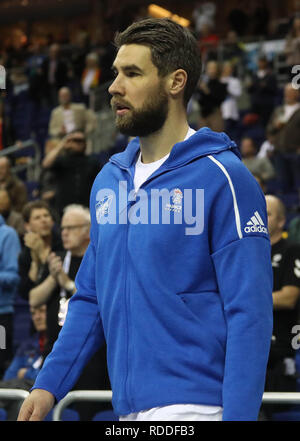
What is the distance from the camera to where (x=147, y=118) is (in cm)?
238

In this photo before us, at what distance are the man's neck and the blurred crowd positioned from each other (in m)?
2.38

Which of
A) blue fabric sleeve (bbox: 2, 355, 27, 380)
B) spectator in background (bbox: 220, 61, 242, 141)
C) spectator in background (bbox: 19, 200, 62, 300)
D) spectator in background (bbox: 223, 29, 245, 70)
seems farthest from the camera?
spectator in background (bbox: 223, 29, 245, 70)

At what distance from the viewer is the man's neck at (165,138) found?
2.43 m

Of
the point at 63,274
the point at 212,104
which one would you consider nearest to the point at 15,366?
the point at 63,274

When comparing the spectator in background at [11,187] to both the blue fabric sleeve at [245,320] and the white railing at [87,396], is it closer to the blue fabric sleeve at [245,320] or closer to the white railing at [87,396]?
the white railing at [87,396]

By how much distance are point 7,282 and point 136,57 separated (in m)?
4.14

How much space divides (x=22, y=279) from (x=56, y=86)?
31.8ft

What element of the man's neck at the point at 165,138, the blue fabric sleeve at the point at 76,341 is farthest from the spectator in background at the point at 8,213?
the man's neck at the point at 165,138

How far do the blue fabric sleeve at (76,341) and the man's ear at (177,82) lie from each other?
0.53 meters

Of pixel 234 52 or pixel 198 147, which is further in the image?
pixel 234 52

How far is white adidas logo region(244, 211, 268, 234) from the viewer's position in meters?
2.18

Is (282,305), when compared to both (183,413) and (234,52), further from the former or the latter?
(234,52)

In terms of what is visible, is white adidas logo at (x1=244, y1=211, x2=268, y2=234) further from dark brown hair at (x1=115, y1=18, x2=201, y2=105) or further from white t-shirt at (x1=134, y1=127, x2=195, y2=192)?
dark brown hair at (x1=115, y1=18, x2=201, y2=105)

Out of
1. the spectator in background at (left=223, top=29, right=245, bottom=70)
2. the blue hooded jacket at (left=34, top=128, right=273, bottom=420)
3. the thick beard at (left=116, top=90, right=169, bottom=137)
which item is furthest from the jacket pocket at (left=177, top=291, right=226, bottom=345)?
the spectator in background at (left=223, top=29, right=245, bottom=70)
